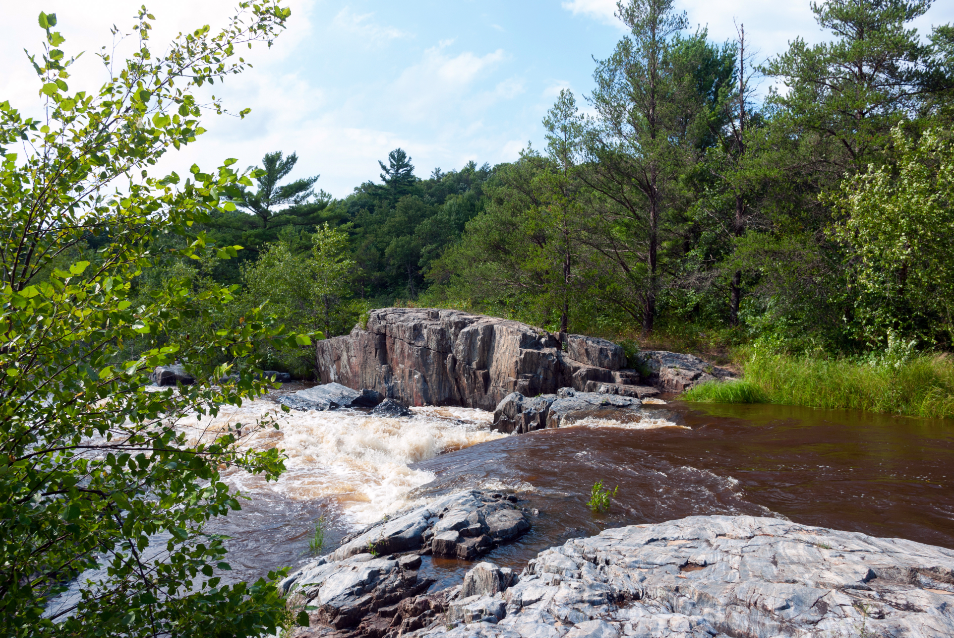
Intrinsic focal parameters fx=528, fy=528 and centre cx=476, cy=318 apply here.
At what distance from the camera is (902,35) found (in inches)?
603

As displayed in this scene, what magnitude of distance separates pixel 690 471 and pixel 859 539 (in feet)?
11.7

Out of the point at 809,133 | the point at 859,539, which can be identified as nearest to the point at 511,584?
the point at 859,539

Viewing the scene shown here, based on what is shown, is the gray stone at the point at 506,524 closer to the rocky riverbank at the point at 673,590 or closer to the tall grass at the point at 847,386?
the rocky riverbank at the point at 673,590

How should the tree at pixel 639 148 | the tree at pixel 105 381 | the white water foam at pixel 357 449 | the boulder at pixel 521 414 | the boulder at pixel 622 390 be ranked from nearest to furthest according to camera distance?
1. the tree at pixel 105 381
2. the white water foam at pixel 357 449
3. the boulder at pixel 521 414
4. the boulder at pixel 622 390
5. the tree at pixel 639 148

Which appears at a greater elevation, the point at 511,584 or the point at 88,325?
the point at 88,325

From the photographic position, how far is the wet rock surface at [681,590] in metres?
3.05

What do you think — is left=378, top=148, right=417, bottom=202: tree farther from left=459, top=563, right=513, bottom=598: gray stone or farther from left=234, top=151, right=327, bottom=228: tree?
left=459, top=563, right=513, bottom=598: gray stone

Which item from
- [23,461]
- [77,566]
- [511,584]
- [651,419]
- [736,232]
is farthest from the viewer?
[736,232]

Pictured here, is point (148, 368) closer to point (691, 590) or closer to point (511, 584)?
point (511, 584)

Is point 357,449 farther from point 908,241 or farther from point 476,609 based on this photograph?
point 908,241

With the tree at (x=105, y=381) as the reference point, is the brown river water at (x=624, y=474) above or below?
below

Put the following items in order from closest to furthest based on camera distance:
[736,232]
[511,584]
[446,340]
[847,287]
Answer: [511,584] → [847,287] → [446,340] → [736,232]

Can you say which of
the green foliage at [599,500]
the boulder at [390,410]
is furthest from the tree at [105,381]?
the boulder at [390,410]

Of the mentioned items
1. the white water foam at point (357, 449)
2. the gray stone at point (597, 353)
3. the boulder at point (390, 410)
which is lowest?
the boulder at point (390, 410)
